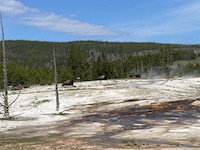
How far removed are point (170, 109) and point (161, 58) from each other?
97.8m

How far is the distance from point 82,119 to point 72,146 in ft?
39.8

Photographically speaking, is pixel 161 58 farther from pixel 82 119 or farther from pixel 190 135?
pixel 190 135

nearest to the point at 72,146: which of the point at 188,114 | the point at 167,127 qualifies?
the point at 167,127

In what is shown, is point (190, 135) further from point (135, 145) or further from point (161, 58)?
point (161, 58)

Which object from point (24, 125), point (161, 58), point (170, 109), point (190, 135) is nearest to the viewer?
point (190, 135)

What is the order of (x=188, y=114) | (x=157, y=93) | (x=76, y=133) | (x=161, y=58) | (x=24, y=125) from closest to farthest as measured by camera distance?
(x=76, y=133)
(x=24, y=125)
(x=188, y=114)
(x=157, y=93)
(x=161, y=58)

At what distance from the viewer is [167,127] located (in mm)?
20984

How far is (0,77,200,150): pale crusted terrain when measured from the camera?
16.0 m

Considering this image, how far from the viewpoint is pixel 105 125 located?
23344mm

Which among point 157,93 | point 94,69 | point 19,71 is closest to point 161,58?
point 94,69

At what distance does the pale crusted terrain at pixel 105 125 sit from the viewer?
16047 millimetres

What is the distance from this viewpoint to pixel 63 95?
45.5 meters

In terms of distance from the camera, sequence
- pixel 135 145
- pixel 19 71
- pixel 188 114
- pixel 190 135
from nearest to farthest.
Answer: pixel 135 145
pixel 190 135
pixel 188 114
pixel 19 71

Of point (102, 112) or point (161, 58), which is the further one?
point (161, 58)
